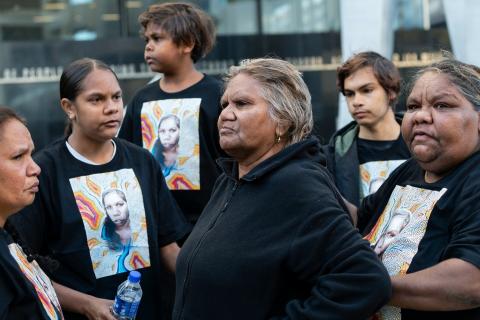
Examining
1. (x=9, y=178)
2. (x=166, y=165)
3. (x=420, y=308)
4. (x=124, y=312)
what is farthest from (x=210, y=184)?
(x=420, y=308)

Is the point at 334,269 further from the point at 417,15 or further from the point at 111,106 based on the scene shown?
the point at 417,15

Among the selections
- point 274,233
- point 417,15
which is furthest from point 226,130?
point 417,15

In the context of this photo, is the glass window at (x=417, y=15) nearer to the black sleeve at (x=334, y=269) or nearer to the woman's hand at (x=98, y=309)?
the woman's hand at (x=98, y=309)

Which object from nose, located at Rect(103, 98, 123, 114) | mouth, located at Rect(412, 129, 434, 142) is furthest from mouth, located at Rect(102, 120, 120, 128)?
mouth, located at Rect(412, 129, 434, 142)

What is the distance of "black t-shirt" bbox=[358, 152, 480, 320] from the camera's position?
8.73 ft

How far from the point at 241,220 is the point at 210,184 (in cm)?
188

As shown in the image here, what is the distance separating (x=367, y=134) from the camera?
4684 mm

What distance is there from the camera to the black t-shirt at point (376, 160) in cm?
448

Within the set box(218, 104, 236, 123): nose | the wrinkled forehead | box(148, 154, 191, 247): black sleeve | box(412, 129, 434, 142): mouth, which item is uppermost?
the wrinkled forehead

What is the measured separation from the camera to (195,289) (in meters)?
2.73

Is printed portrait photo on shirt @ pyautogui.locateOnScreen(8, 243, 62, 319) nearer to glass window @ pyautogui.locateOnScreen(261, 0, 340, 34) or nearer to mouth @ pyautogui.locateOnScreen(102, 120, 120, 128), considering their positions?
mouth @ pyautogui.locateOnScreen(102, 120, 120, 128)

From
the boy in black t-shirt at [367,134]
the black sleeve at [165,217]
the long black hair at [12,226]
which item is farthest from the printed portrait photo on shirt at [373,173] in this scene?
the long black hair at [12,226]

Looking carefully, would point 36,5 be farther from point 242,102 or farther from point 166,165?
point 242,102

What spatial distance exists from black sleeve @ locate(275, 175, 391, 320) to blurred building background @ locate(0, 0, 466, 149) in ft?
13.8
